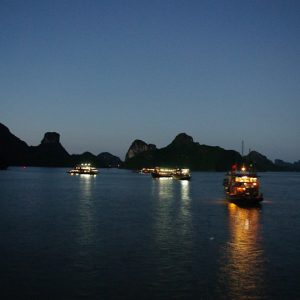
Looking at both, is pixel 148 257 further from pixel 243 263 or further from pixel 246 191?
pixel 246 191

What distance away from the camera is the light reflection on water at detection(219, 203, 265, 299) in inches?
1008

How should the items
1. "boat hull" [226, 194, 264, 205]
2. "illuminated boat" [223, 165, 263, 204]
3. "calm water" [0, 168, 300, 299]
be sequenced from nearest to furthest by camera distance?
"calm water" [0, 168, 300, 299] < "boat hull" [226, 194, 264, 205] < "illuminated boat" [223, 165, 263, 204]

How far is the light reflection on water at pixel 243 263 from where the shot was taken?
1008 inches

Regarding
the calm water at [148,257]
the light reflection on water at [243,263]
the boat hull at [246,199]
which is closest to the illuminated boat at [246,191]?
the boat hull at [246,199]

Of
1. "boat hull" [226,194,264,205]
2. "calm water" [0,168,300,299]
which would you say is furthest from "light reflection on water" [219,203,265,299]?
"boat hull" [226,194,264,205]

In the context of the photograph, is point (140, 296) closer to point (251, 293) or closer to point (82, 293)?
point (82, 293)

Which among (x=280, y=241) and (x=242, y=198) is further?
(x=242, y=198)

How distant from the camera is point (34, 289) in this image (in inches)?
988

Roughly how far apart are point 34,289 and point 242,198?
191 feet

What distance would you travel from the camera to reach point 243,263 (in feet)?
106

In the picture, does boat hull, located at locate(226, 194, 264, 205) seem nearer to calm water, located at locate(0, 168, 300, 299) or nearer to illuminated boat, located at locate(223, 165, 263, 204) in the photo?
illuminated boat, located at locate(223, 165, 263, 204)

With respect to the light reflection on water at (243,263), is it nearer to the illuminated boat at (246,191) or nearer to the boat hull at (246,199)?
the boat hull at (246,199)

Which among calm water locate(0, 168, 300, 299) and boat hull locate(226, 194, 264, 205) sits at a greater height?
boat hull locate(226, 194, 264, 205)

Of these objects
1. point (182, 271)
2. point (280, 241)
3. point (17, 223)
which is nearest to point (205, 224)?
point (280, 241)
